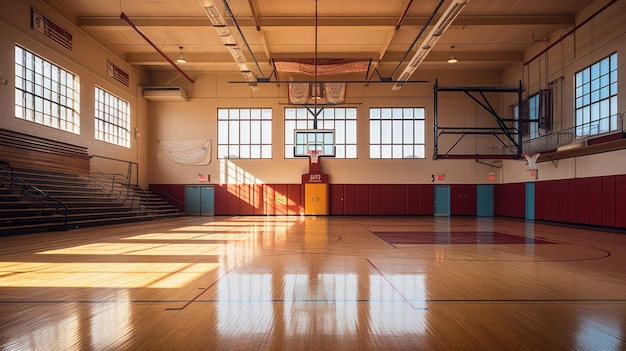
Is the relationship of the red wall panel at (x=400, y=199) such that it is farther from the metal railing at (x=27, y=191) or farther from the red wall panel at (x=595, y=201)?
the metal railing at (x=27, y=191)

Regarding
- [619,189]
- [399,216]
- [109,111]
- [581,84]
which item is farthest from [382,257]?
[109,111]

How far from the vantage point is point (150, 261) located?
7184 mm

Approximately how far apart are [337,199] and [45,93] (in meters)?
16.0

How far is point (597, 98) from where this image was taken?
49.8ft

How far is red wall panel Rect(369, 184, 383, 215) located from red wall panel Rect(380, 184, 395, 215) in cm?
13

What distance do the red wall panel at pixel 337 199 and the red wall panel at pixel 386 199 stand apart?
2.49 meters

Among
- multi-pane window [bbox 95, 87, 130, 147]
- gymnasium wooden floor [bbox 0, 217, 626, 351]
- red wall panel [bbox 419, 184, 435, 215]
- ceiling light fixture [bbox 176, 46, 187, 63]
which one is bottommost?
gymnasium wooden floor [bbox 0, 217, 626, 351]

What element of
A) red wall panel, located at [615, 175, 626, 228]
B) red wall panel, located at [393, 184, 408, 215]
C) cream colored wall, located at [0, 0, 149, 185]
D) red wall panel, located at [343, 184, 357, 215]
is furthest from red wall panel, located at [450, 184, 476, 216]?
cream colored wall, located at [0, 0, 149, 185]

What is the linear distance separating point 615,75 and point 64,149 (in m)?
22.8

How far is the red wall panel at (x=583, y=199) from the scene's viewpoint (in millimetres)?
15938

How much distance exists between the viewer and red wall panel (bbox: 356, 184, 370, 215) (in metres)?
23.8

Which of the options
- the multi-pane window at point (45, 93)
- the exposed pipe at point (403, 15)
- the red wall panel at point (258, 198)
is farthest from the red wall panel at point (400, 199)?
the multi-pane window at point (45, 93)

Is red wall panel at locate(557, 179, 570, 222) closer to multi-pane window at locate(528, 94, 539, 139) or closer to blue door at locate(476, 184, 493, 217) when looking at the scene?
multi-pane window at locate(528, 94, 539, 139)

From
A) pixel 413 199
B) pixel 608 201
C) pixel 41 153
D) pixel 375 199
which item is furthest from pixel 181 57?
pixel 608 201
